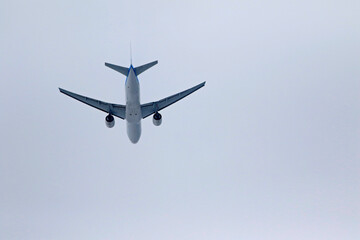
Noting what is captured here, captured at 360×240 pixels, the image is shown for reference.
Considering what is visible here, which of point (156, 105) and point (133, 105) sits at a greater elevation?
point (156, 105)

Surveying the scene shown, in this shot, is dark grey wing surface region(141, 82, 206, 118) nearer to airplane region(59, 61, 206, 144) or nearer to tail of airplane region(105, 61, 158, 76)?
airplane region(59, 61, 206, 144)

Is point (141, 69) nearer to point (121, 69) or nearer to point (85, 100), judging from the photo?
point (121, 69)

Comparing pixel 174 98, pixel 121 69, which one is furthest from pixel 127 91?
pixel 174 98

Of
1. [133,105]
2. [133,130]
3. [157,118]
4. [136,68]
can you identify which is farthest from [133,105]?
[133,130]

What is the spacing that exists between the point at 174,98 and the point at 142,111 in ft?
15.0

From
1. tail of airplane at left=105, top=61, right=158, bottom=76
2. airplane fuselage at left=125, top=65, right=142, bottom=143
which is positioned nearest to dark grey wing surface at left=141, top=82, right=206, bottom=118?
airplane fuselage at left=125, top=65, right=142, bottom=143

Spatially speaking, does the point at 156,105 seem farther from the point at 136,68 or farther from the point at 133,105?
the point at 136,68

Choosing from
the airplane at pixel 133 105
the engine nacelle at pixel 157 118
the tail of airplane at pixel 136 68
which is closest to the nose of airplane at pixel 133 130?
the airplane at pixel 133 105

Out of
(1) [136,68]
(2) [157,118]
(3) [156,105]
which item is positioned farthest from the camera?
Answer: (3) [156,105]

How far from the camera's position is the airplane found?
1900 inches

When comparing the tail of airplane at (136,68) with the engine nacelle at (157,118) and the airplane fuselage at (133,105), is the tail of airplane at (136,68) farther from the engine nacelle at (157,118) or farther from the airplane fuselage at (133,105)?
the engine nacelle at (157,118)

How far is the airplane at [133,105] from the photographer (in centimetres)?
4825

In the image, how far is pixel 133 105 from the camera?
163 feet

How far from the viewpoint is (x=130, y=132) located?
55312 mm
